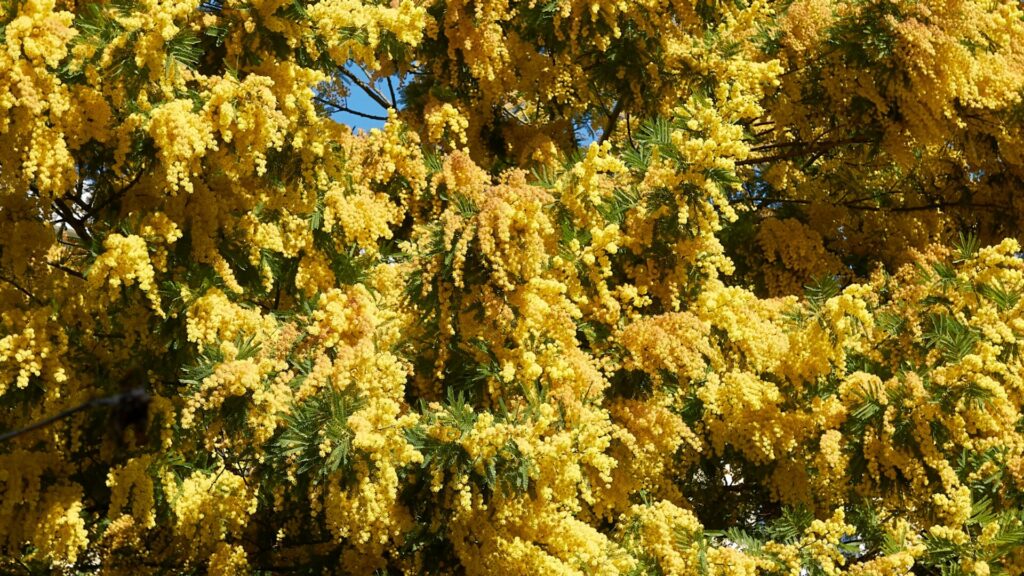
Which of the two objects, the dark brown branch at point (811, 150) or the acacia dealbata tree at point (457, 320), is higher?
the dark brown branch at point (811, 150)

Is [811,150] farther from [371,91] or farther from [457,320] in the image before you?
[457,320]

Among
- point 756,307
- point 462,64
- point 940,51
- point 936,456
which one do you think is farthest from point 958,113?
point 462,64

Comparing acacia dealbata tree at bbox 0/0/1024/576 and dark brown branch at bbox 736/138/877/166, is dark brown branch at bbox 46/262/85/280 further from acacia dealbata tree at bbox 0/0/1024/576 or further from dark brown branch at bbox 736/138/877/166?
dark brown branch at bbox 736/138/877/166

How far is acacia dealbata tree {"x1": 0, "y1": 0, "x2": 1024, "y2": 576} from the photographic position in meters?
4.56

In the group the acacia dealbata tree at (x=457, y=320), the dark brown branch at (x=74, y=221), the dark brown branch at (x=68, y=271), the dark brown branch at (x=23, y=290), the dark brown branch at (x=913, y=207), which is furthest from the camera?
the dark brown branch at (x=913, y=207)

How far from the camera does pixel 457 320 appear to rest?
16.1 ft

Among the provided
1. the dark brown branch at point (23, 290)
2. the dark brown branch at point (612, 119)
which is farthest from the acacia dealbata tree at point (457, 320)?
the dark brown branch at point (612, 119)

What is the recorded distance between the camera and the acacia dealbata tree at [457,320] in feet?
15.0

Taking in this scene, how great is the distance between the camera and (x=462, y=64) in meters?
6.31

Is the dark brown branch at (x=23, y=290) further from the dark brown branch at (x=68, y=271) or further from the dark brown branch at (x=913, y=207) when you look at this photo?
the dark brown branch at (x=913, y=207)

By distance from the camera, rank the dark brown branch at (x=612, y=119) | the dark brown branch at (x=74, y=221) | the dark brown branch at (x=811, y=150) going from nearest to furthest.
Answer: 1. the dark brown branch at (x=74, y=221)
2. the dark brown branch at (x=612, y=119)
3. the dark brown branch at (x=811, y=150)

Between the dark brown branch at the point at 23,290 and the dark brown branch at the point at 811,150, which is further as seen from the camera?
the dark brown branch at the point at 811,150

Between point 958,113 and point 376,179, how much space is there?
3.72 metres

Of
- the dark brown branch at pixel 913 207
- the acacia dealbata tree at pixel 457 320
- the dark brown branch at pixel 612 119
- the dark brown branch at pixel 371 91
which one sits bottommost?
the acacia dealbata tree at pixel 457 320
